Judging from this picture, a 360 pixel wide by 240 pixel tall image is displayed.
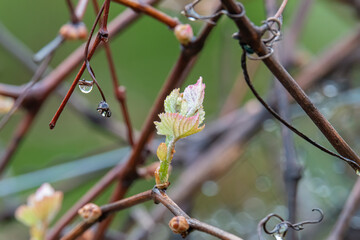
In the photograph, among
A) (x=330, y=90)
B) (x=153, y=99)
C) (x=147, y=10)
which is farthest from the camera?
(x=153, y=99)

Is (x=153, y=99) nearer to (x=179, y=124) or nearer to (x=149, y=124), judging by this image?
(x=149, y=124)

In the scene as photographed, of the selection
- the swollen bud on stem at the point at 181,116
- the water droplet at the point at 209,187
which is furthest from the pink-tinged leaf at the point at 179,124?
the water droplet at the point at 209,187

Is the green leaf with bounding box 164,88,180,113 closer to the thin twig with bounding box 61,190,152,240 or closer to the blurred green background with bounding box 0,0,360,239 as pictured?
the thin twig with bounding box 61,190,152,240

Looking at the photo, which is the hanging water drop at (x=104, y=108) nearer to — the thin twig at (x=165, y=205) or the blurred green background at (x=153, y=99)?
the thin twig at (x=165, y=205)

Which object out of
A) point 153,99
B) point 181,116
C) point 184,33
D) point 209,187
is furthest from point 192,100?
point 153,99

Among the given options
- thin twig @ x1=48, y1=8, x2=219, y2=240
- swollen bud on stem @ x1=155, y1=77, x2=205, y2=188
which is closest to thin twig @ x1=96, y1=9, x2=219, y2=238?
thin twig @ x1=48, y1=8, x2=219, y2=240

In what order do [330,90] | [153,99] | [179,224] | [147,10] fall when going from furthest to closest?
[153,99] → [330,90] → [147,10] → [179,224]
